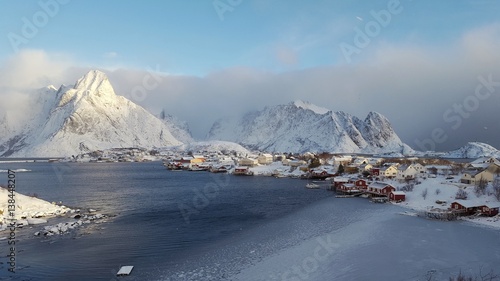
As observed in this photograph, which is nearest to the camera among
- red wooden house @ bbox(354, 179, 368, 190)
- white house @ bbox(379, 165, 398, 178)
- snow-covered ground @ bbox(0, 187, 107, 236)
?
snow-covered ground @ bbox(0, 187, 107, 236)

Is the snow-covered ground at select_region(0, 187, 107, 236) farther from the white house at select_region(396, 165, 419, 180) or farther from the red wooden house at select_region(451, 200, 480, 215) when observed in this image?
the white house at select_region(396, 165, 419, 180)

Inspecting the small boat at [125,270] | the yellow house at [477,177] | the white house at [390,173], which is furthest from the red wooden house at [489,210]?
the small boat at [125,270]

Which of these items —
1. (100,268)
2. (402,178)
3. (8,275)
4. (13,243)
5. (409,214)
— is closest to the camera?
(8,275)

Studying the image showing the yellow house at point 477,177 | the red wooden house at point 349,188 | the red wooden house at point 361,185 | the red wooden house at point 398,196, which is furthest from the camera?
the red wooden house at point 361,185

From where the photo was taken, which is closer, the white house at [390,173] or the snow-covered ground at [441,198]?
the snow-covered ground at [441,198]

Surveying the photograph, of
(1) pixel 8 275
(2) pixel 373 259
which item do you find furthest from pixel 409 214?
(1) pixel 8 275

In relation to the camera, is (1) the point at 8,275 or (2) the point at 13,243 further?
(2) the point at 13,243

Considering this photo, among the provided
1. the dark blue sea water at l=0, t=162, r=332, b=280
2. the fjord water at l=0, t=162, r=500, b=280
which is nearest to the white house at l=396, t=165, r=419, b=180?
the dark blue sea water at l=0, t=162, r=332, b=280

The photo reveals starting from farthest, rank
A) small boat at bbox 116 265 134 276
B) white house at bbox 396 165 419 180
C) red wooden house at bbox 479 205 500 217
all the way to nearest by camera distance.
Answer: white house at bbox 396 165 419 180 < red wooden house at bbox 479 205 500 217 < small boat at bbox 116 265 134 276

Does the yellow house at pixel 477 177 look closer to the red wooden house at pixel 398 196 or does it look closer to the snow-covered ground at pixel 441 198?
the snow-covered ground at pixel 441 198

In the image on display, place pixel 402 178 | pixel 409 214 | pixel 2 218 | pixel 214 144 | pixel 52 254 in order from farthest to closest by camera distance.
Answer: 1. pixel 214 144
2. pixel 402 178
3. pixel 409 214
4. pixel 2 218
5. pixel 52 254

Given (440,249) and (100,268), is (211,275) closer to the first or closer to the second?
(100,268)
